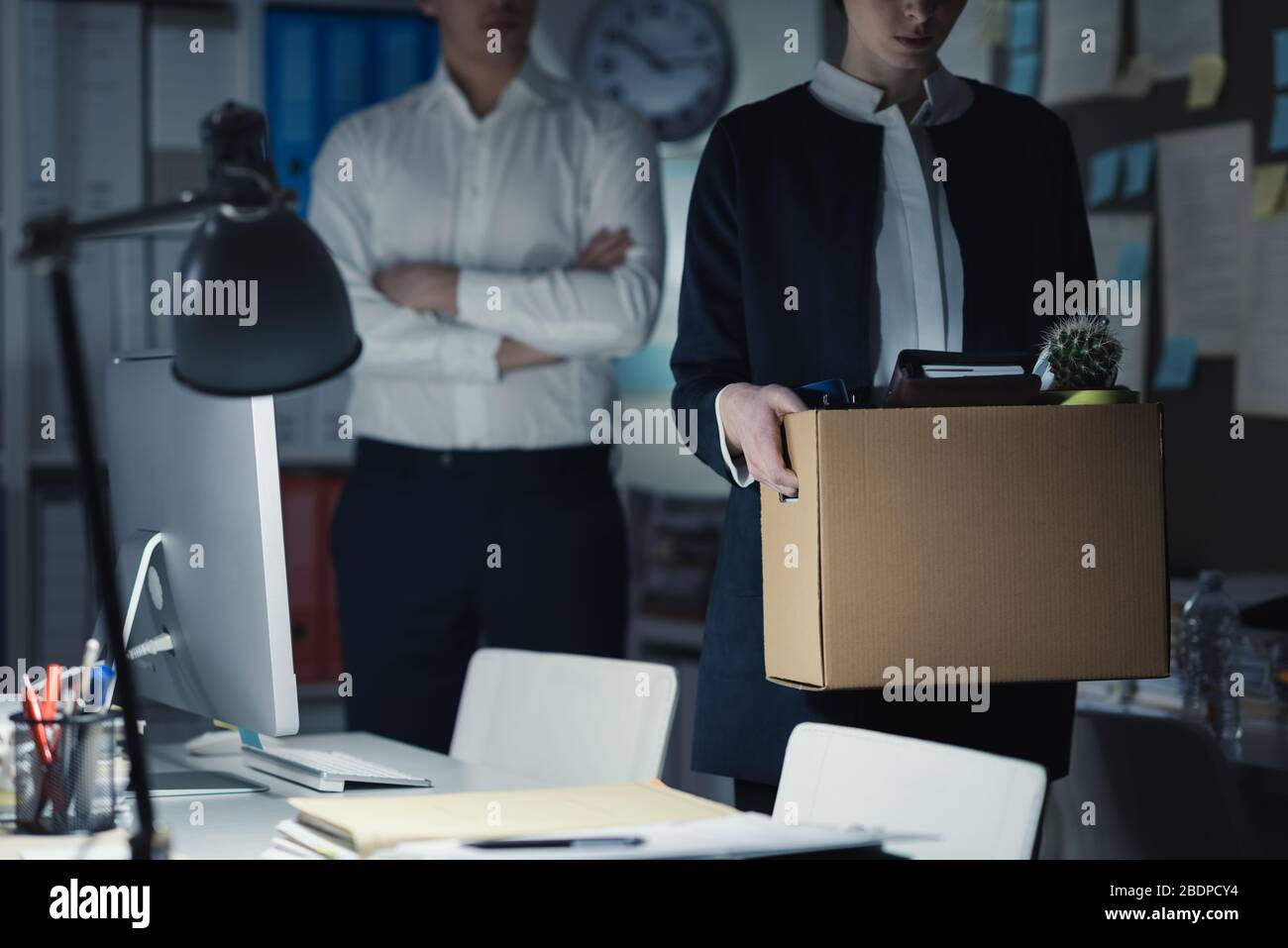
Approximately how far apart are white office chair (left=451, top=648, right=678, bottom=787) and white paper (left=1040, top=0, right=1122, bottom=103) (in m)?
1.75

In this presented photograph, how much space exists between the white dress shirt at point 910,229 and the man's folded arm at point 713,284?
0.49 feet

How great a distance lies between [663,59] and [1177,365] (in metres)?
1.65

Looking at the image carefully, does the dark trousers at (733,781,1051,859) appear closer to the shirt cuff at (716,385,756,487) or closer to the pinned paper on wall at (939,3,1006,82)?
the shirt cuff at (716,385,756,487)

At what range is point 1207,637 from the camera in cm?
224

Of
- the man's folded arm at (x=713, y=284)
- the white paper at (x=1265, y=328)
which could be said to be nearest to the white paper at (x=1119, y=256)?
the white paper at (x=1265, y=328)

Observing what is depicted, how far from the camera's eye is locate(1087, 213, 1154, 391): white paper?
9.30ft

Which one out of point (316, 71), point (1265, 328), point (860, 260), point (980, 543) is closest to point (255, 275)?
point (980, 543)

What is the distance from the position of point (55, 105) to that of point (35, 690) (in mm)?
2307

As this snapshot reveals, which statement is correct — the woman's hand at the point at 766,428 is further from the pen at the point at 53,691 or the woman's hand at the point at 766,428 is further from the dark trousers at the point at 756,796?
the pen at the point at 53,691

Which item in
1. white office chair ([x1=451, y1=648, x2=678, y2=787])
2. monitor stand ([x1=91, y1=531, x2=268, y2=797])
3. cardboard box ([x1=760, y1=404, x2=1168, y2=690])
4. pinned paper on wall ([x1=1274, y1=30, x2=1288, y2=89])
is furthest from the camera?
pinned paper on wall ([x1=1274, y1=30, x2=1288, y2=89])

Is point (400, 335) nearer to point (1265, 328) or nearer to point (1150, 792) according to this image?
point (1150, 792)

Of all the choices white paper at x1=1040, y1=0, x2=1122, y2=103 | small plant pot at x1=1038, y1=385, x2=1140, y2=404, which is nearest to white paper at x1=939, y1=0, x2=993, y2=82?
white paper at x1=1040, y1=0, x2=1122, y2=103

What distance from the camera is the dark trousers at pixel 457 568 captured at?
241 cm
